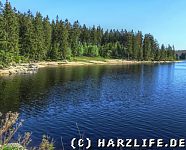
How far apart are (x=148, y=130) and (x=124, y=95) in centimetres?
2318

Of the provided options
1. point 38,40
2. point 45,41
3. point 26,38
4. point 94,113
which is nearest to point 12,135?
point 94,113

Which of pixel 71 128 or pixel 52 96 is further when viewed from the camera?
pixel 52 96

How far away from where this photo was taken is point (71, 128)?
28734 mm

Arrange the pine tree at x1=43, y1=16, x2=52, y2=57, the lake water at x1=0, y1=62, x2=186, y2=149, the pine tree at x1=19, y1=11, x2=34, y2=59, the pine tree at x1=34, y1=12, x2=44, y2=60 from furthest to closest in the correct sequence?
the pine tree at x1=43, y1=16, x2=52, y2=57 < the pine tree at x1=34, y1=12, x2=44, y2=60 < the pine tree at x1=19, y1=11, x2=34, y2=59 < the lake water at x1=0, y1=62, x2=186, y2=149

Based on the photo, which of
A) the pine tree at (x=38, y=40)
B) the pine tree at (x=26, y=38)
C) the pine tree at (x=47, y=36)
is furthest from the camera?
the pine tree at (x=47, y=36)

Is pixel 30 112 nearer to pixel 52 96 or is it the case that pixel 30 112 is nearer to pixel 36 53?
pixel 52 96

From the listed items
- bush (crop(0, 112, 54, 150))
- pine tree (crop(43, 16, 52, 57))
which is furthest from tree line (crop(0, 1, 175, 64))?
bush (crop(0, 112, 54, 150))

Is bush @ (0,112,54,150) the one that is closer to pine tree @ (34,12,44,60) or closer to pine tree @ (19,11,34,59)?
pine tree @ (19,11,34,59)

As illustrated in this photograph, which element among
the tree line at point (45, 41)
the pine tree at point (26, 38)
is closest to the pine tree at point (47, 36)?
the tree line at point (45, 41)

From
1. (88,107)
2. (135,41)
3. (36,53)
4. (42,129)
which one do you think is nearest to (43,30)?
(36,53)

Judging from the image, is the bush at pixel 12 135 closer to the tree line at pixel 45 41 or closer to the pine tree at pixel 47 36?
the tree line at pixel 45 41

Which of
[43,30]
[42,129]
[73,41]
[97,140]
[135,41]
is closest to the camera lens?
[97,140]

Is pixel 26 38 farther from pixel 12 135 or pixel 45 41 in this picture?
pixel 12 135

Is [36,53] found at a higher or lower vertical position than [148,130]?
higher
